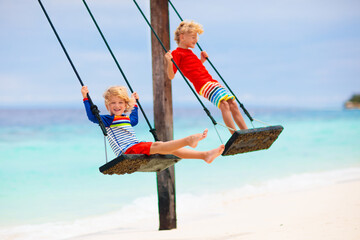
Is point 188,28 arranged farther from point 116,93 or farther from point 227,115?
point 116,93

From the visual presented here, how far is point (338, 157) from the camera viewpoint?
1667 cm

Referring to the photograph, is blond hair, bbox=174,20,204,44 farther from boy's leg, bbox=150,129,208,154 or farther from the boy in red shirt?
boy's leg, bbox=150,129,208,154

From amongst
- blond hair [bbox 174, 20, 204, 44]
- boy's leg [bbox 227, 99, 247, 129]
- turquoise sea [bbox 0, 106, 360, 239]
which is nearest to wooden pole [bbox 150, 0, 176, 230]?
blond hair [bbox 174, 20, 204, 44]

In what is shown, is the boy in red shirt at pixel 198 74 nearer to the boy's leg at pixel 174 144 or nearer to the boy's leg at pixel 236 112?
the boy's leg at pixel 236 112

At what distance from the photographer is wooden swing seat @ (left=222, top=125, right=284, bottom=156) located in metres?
4.08

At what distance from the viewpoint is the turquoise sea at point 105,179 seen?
9722mm

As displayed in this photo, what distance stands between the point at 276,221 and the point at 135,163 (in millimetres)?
3163

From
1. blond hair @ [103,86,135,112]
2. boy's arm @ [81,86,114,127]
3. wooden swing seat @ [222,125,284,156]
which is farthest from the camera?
blond hair @ [103,86,135,112]

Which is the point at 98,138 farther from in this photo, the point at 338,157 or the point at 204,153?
the point at 204,153

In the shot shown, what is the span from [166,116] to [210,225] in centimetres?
182

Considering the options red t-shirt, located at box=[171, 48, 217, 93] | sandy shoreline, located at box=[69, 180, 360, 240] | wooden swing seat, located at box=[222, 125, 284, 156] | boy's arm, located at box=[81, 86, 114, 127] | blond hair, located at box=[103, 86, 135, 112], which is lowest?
sandy shoreline, located at box=[69, 180, 360, 240]

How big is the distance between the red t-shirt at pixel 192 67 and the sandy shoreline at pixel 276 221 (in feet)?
5.61

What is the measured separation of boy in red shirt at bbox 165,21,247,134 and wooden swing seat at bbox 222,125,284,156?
29cm

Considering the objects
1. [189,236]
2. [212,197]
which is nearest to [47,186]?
[212,197]
